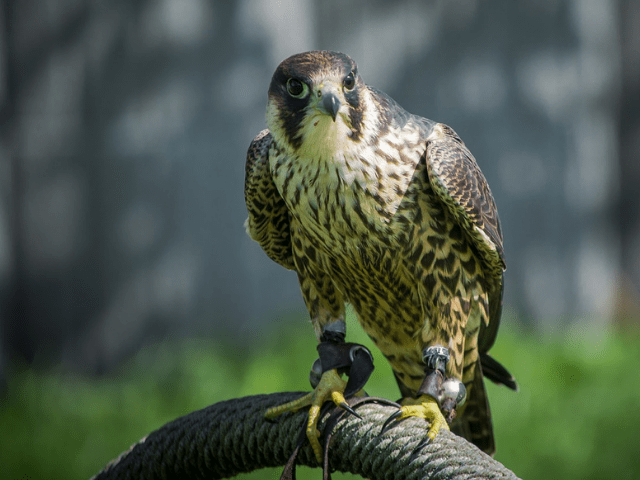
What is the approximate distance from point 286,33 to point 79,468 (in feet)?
7.61

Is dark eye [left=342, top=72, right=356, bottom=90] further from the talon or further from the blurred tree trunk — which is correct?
the blurred tree trunk

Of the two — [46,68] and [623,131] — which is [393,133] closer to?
[46,68]

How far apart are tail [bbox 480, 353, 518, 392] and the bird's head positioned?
0.87 metres

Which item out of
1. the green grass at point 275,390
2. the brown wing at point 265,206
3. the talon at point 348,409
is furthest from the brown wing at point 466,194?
the green grass at point 275,390

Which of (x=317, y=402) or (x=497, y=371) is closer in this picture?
(x=317, y=402)

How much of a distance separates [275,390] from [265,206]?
1643mm

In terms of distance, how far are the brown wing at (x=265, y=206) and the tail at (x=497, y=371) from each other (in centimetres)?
64

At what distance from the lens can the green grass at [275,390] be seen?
344 centimetres

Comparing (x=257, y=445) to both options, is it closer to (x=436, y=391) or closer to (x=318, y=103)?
(x=436, y=391)

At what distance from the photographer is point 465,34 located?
15.6 feet

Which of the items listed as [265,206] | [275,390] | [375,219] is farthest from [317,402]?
[275,390]

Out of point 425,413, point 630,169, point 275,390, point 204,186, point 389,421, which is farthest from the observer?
point 630,169

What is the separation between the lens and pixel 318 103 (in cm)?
186

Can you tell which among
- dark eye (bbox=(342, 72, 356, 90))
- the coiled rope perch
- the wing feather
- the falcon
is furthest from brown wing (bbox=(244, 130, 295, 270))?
the coiled rope perch
